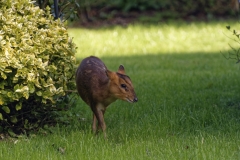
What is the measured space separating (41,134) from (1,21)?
141 cm

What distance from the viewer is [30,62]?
7043mm

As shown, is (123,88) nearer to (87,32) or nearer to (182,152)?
(182,152)

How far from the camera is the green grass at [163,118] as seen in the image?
648 cm

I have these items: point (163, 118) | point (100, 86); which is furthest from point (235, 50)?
point (100, 86)

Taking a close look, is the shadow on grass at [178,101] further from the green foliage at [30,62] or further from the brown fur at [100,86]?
the green foliage at [30,62]

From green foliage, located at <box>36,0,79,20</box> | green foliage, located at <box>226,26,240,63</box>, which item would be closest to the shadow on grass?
green foliage, located at <box>226,26,240,63</box>

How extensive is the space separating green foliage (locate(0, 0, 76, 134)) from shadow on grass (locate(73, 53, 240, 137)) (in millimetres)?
698

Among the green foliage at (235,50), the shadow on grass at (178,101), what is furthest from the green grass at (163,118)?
the green foliage at (235,50)

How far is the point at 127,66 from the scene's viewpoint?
1352 cm

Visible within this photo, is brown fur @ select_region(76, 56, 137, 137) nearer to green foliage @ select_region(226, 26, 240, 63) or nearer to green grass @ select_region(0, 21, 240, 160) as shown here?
green grass @ select_region(0, 21, 240, 160)

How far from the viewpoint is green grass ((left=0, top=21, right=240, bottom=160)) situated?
21.2ft

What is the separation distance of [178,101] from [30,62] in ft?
9.95

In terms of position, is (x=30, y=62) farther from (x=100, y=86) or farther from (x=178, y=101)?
(x=178, y=101)

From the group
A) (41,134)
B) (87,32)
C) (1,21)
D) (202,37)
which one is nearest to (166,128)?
(41,134)
